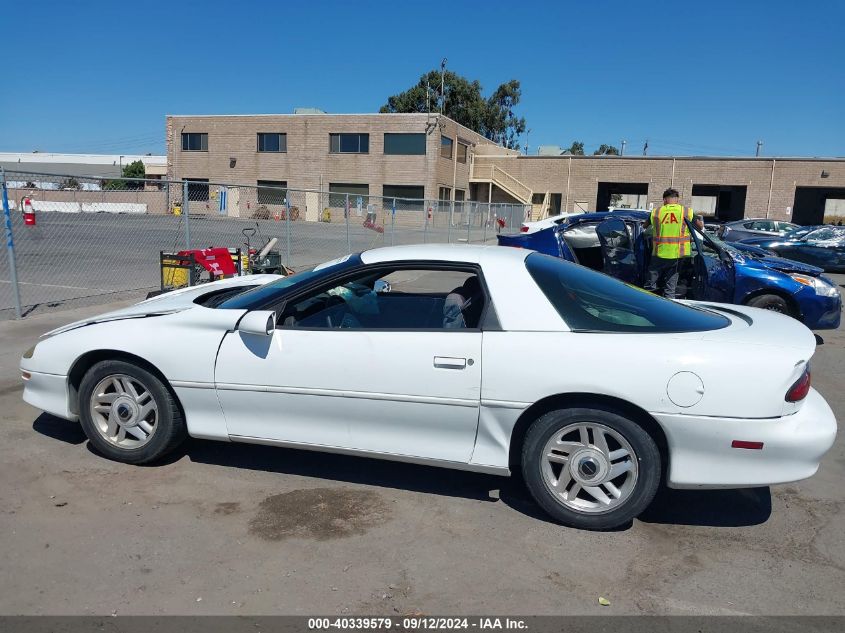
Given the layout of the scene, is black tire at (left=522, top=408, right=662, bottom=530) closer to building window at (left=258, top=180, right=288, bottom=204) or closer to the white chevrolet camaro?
the white chevrolet camaro

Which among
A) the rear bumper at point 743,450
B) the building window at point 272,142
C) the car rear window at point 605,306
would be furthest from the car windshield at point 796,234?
the building window at point 272,142

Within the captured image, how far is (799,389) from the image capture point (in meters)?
3.39

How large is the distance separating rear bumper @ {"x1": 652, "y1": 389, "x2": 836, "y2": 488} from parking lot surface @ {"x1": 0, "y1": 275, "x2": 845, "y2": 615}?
10.1 inches

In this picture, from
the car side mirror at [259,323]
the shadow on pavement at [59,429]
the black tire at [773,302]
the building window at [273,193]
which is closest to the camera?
the car side mirror at [259,323]

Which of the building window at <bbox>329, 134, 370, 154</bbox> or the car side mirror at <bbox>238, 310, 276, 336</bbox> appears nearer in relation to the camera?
the car side mirror at <bbox>238, 310, 276, 336</bbox>

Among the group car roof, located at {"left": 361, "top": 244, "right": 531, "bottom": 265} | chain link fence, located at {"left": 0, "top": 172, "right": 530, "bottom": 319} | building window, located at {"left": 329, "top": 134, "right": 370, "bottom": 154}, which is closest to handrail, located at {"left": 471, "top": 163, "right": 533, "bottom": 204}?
building window, located at {"left": 329, "top": 134, "right": 370, "bottom": 154}

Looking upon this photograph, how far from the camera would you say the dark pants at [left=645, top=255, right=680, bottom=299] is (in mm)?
8703

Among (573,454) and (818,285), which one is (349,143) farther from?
(573,454)

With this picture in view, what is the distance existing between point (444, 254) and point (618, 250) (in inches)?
243

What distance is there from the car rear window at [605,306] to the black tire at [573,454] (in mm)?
475

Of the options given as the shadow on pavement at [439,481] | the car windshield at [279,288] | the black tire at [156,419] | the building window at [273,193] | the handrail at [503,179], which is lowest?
the shadow on pavement at [439,481]

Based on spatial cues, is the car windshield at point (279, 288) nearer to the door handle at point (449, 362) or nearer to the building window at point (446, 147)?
the door handle at point (449, 362)

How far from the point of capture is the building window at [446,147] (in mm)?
40953

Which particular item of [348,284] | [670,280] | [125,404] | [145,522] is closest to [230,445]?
[125,404]
